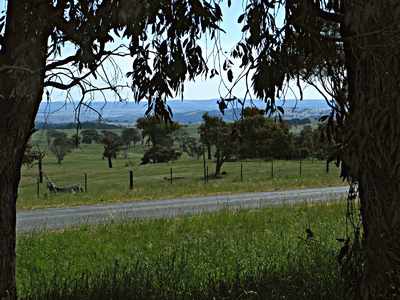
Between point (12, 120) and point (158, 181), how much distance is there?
2998 cm

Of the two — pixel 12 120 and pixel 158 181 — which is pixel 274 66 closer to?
pixel 12 120

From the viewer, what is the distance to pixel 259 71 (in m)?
3.63

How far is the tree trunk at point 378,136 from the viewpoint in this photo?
309 centimetres

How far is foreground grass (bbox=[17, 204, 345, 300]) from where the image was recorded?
5082 mm

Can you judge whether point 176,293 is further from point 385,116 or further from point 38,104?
point 385,116

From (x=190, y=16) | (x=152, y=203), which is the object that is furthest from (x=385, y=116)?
(x=152, y=203)

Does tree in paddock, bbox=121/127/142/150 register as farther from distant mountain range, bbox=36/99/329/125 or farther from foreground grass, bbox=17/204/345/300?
distant mountain range, bbox=36/99/329/125

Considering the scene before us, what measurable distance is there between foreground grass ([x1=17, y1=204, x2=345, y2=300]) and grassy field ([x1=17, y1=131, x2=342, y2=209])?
1.36 meters

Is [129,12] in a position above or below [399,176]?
above

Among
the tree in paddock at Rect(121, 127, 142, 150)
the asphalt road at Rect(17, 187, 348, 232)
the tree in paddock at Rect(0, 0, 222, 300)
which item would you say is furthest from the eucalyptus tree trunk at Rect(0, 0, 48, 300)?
the tree in paddock at Rect(121, 127, 142, 150)

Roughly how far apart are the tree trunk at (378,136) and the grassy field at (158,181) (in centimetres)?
263

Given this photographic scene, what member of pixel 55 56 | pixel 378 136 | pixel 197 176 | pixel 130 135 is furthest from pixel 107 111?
pixel 130 135

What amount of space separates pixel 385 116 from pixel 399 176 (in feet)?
1.22

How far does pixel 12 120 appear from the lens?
4.16 m
